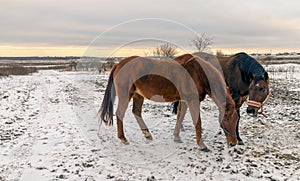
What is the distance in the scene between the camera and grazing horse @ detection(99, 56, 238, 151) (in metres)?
4.48

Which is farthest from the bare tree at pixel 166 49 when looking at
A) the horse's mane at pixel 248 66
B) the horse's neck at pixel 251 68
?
the horse's neck at pixel 251 68

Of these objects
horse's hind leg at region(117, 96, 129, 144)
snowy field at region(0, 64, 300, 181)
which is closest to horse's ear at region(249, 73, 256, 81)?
snowy field at region(0, 64, 300, 181)

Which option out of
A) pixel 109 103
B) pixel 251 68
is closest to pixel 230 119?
pixel 251 68

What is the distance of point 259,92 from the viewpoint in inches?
174

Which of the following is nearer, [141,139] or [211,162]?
[211,162]

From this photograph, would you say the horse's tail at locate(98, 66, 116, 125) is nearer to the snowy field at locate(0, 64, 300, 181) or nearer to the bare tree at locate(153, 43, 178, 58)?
the snowy field at locate(0, 64, 300, 181)

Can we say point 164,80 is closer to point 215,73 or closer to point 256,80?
point 215,73

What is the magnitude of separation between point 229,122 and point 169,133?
67.1 inches

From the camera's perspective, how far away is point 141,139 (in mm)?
5262

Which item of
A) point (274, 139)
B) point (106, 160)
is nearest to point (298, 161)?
point (274, 139)

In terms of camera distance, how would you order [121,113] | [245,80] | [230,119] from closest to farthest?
[230,119]
[245,80]
[121,113]

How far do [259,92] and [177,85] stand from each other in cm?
153

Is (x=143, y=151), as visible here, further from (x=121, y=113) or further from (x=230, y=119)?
(x=230, y=119)

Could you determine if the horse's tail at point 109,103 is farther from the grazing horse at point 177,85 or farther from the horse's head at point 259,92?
the horse's head at point 259,92
